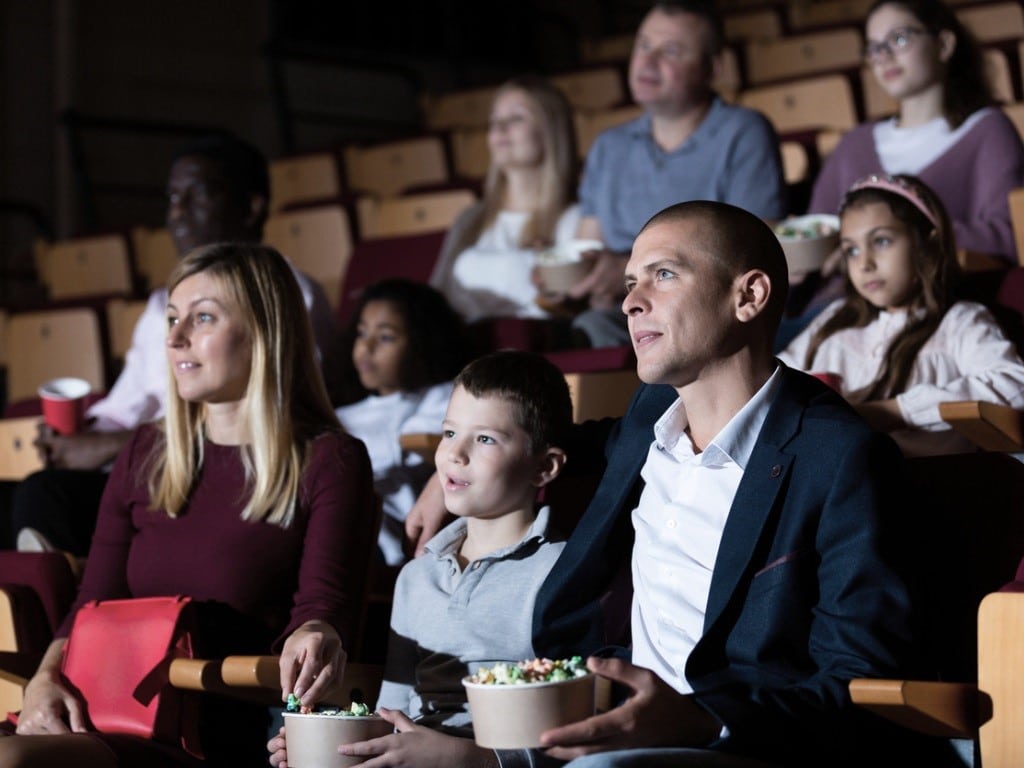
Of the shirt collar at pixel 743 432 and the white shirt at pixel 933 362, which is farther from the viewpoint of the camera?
the white shirt at pixel 933 362

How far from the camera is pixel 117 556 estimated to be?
65.9 inches

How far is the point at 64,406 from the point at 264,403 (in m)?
0.56

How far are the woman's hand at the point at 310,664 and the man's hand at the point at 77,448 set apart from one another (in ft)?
2.50

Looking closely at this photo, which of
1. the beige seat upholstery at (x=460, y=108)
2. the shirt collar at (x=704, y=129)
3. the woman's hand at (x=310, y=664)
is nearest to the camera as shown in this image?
the woman's hand at (x=310, y=664)

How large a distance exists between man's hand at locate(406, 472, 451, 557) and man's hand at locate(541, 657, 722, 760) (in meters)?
0.53

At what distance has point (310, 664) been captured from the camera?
1385 mm

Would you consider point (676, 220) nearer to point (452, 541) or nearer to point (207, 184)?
point (452, 541)

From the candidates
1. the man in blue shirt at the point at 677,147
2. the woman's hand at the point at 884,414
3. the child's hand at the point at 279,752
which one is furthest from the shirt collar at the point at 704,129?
the child's hand at the point at 279,752

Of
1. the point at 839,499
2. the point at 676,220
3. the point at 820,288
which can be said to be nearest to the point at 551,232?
the point at 820,288

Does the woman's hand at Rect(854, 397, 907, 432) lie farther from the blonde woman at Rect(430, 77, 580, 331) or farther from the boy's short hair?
the blonde woman at Rect(430, 77, 580, 331)

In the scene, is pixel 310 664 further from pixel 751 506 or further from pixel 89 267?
pixel 89 267

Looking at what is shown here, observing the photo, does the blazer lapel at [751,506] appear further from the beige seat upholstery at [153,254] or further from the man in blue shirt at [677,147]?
the beige seat upholstery at [153,254]

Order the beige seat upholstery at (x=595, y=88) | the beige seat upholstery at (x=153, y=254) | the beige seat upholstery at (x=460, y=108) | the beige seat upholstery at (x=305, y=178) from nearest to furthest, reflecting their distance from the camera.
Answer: the beige seat upholstery at (x=153, y=254), the beige seat upholstery at (x=305, y=178), the beige seat upholstery at (x=595, y=88), the beige seat upholstery at (x=460, y=108)

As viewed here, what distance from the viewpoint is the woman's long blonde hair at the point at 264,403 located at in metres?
1.62
